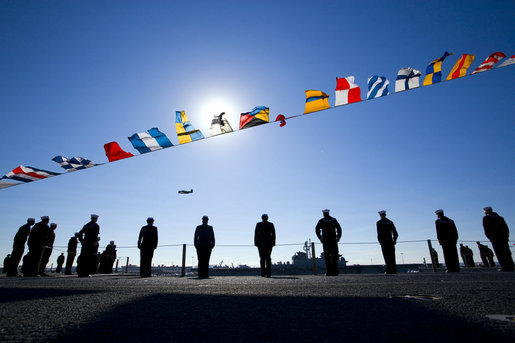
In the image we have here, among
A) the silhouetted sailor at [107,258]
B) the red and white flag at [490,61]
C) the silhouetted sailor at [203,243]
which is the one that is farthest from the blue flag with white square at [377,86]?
the silhouetted sailor at [107,258]

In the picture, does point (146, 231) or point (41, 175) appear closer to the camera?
point (41, 175)

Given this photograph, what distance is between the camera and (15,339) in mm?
1106

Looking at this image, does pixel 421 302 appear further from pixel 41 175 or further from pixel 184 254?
pixel 184 254

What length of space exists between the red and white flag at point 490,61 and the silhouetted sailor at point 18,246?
44.1 ft

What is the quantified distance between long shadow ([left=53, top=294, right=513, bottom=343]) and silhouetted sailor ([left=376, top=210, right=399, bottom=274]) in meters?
6.91

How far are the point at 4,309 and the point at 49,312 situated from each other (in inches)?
15.1

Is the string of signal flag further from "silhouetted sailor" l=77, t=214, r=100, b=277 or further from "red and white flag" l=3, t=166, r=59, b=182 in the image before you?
"silhouetted sailor" l=77, t=214, r=100, b=277

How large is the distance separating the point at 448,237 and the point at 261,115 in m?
6.17

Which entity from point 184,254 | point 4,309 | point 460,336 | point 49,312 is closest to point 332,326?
point 460,336

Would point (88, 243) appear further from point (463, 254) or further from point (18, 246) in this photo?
point (463, 254)

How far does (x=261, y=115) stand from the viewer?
270 inches

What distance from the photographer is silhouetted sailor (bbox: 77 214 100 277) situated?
7.85 metres

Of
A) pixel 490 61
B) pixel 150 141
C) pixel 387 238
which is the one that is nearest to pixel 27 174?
pixel 150 141

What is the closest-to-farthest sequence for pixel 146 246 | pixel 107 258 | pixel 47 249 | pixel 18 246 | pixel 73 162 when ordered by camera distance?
pixel 73 162
pixel 146 246
pixel 18 246
pixel 47 249
pixel 107 258
